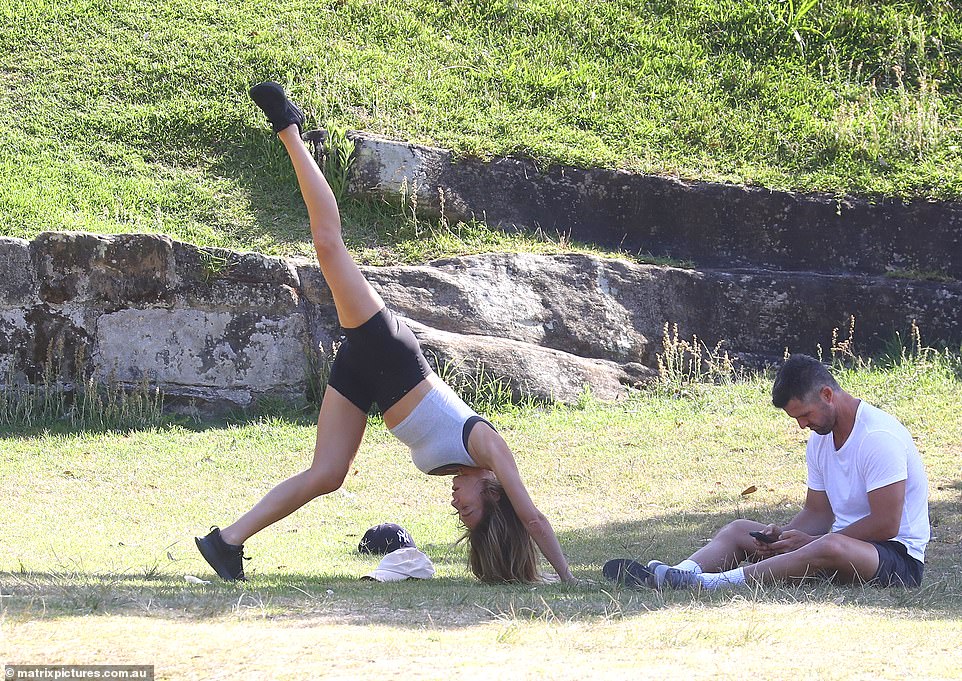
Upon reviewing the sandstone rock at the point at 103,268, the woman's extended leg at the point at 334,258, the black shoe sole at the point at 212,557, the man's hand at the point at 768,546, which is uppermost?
the woman's extended leg at the point at 334,258

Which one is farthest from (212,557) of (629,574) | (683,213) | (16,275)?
(683,213)

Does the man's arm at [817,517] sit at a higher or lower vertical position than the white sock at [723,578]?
higher

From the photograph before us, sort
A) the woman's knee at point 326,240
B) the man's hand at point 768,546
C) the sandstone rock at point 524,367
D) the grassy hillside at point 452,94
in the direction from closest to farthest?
the man's hand at point 768,546, the woman's knee at point 326,240, the sandstone rock at point 524,367, the grassy hillside at point 452,94

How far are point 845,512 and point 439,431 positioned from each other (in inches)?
80.9

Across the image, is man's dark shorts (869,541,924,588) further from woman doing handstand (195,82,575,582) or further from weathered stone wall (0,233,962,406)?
weathered stone wall (0,233,962,406)

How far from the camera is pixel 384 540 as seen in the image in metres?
6.41

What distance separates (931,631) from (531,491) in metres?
4.67

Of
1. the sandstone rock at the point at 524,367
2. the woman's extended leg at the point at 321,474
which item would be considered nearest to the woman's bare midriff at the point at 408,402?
the woman's extended leg at the point at 321,474

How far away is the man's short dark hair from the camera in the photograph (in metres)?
5.14

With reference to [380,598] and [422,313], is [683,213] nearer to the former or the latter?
[422,313]

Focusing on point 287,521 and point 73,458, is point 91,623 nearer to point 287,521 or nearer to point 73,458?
point 287,521

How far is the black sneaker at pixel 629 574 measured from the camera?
5.00 metres

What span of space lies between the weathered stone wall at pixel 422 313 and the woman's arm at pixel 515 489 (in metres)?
4.64

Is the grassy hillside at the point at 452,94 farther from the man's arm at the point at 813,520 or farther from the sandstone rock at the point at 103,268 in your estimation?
the man's arm at the point at 813,520
